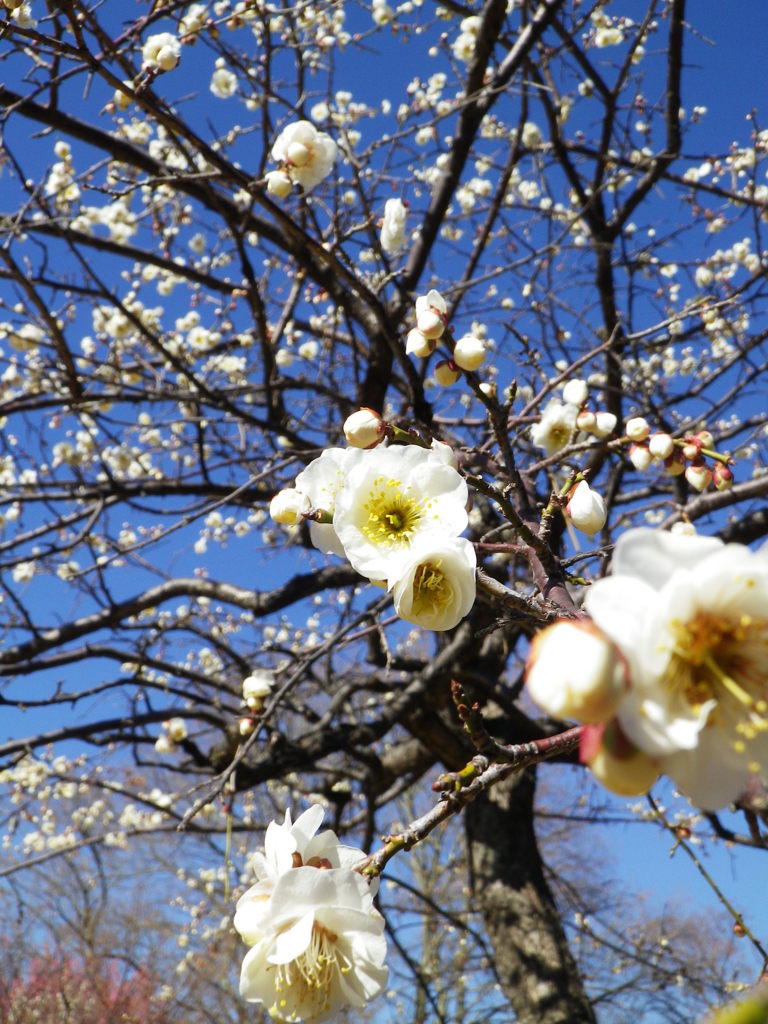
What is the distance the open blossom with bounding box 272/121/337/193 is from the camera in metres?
1.96

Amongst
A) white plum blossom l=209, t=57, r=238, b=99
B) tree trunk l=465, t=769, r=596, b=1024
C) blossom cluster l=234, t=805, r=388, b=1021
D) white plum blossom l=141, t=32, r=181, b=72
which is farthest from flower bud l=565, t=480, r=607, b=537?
white plum blossom l=209, t=57, r=238, b=99

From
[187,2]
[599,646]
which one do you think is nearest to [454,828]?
[187,2]

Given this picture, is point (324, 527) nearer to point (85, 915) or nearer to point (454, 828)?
point (454, 828)

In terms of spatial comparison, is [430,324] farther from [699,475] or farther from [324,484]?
[699,475]

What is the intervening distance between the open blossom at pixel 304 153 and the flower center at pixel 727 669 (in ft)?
5.76

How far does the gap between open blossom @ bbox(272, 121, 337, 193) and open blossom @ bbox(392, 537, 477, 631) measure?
1.40 m

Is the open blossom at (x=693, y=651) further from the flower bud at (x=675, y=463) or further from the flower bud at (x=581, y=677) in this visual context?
the flower bud at (x=675, y=463)

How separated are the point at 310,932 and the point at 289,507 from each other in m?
0.58

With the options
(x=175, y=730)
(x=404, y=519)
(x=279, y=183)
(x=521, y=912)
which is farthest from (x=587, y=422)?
(x=521, y=912)

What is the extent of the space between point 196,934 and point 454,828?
11.4 feet

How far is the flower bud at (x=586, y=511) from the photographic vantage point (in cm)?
112

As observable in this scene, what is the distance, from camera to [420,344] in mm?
1217

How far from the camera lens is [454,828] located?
9211mm

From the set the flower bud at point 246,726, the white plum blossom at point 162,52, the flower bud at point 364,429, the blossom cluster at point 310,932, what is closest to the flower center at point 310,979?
the blossom cluster at point 310,932
